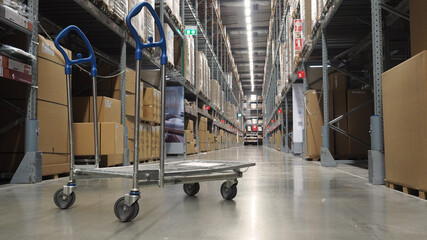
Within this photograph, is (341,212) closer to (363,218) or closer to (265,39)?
(363,218)

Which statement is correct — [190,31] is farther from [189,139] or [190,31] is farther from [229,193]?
[229,193]

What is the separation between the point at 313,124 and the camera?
7918 millimetres

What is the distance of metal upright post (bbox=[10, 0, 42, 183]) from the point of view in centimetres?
382

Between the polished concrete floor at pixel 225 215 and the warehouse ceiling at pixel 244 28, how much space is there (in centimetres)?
1841

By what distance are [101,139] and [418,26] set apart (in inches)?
168

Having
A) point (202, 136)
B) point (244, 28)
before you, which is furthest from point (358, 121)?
point (244, 28)

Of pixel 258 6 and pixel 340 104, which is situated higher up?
pixel 258 6

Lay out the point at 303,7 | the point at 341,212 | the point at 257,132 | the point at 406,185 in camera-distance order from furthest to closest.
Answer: the point at 257,132, the point at 303,7, the point at 406,185, the point at 341,212

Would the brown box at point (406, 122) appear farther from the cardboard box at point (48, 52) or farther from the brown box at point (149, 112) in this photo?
the brown box at point (149, 112)

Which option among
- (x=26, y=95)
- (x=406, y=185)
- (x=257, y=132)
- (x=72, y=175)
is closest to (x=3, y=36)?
(x=26, y=95)

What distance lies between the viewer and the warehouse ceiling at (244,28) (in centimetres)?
2091

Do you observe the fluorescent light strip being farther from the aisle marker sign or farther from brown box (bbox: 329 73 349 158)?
brown box (bbox: 329 73 349 158)

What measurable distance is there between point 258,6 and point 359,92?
15.3m

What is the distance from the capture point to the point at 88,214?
7.33ft
